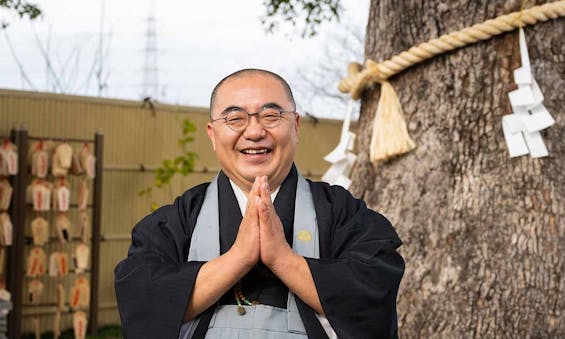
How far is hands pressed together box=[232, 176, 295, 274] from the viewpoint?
5.75 ft

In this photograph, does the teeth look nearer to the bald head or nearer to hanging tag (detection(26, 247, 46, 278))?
the bald head

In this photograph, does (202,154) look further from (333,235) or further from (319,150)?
(333,235)

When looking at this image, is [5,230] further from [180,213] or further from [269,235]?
[269,235]

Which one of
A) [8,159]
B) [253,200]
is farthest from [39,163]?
[253,200]

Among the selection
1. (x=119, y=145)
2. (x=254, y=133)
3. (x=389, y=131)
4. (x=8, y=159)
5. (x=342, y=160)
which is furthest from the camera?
(x=119, y=145)

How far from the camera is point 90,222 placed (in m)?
6.81

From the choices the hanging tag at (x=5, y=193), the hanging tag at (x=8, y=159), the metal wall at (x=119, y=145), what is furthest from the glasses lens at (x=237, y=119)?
the metal wall at (x=119, y=145)

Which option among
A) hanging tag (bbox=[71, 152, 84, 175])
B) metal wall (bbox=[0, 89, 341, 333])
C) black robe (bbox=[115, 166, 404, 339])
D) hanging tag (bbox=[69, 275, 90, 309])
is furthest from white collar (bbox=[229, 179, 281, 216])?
metal wall (bbox=[0, 89, 341, 333])

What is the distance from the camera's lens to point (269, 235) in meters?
1.76

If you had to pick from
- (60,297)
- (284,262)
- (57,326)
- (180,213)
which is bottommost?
(57,326)

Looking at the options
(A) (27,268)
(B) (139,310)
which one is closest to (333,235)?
(B) (139,310)

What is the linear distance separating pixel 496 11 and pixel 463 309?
108cm

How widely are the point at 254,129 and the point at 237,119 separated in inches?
1.9

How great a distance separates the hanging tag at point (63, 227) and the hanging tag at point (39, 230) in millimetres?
109
